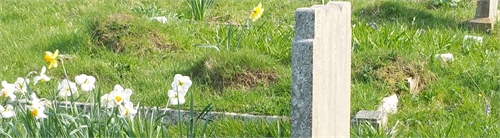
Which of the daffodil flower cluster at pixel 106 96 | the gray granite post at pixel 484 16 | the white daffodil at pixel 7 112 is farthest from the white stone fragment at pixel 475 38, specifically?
the white daffodil at pixel 7 112

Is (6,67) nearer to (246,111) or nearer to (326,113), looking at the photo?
(246,111)

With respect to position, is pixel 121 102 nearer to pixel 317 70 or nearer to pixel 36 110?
pixel 36 110

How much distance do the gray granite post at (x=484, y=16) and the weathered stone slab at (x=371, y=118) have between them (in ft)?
8.25

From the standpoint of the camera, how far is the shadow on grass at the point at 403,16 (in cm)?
767

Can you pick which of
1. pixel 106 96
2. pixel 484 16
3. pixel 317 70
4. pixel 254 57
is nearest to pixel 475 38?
pixel 484 16

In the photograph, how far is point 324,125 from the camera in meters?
3.66

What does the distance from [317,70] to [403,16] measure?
463 cm

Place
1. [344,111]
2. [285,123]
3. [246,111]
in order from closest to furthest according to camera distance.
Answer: [344,111] < [285,123] < [246,111]

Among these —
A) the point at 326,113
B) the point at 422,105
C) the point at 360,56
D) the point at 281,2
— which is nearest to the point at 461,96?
the point at 422,105

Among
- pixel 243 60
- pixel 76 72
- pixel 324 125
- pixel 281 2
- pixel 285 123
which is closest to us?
pixel 324 125

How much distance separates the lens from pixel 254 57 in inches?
247

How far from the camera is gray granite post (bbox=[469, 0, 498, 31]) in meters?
7.53

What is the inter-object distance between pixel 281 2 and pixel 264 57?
7.48 ft

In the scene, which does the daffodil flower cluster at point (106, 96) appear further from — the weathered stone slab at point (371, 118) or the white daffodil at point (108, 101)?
the weathered stone slab at point (371, 118)
